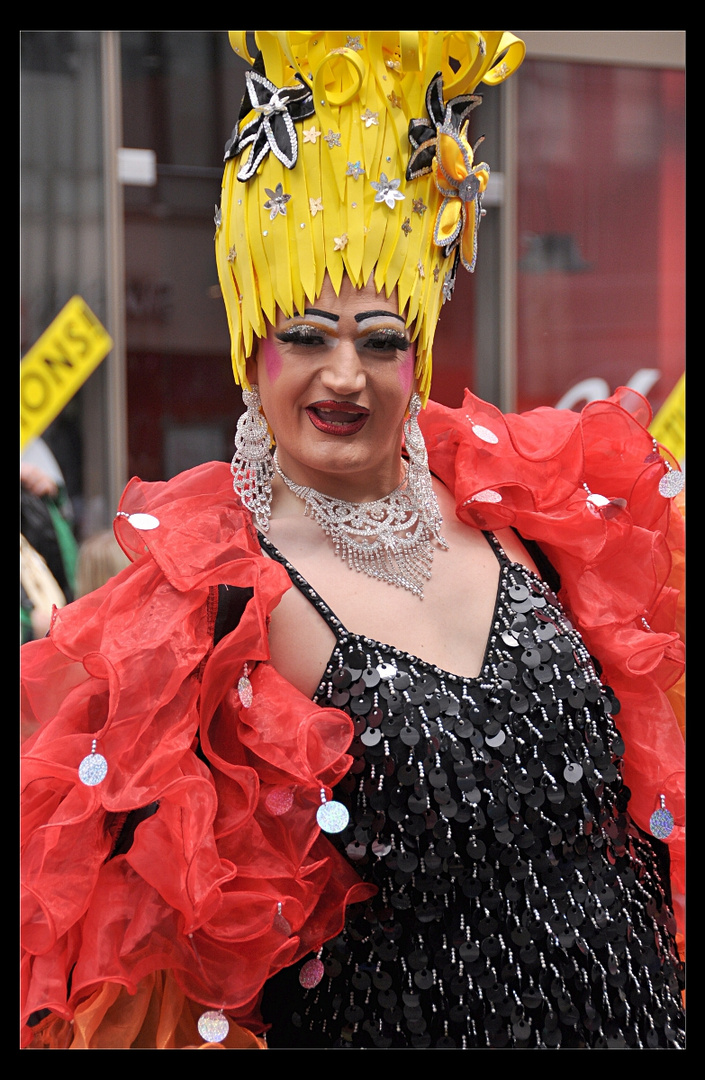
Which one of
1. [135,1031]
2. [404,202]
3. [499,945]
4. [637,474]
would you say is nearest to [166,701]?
[135,1031]

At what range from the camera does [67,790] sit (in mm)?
1295

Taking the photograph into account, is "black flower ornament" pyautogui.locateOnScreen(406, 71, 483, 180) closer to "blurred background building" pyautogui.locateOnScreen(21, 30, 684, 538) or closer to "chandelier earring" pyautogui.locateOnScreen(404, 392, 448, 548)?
"chandelier earring" pyautogui.locateOnScreen(404, 392, 448, 548)

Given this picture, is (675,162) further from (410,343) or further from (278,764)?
(278,764)

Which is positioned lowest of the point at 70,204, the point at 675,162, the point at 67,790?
the point at 67,790

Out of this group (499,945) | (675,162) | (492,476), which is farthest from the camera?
(675,162)

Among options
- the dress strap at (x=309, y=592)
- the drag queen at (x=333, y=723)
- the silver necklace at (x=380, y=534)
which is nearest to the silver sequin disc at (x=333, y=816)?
the drag queen at (x=333, y=723)

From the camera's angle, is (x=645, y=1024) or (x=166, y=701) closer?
(x=166, y=701)

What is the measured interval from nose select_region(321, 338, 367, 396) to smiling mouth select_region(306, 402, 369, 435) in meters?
0.03

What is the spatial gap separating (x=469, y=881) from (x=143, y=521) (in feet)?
2.20

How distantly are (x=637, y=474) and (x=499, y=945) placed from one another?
78cm

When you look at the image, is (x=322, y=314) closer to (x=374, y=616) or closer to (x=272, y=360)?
(x=272, y=360)

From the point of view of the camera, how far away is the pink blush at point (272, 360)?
1.35 m

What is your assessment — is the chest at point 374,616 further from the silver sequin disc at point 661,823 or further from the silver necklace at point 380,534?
the silver sequin disc at point 661,823

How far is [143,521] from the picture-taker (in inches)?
53.0
